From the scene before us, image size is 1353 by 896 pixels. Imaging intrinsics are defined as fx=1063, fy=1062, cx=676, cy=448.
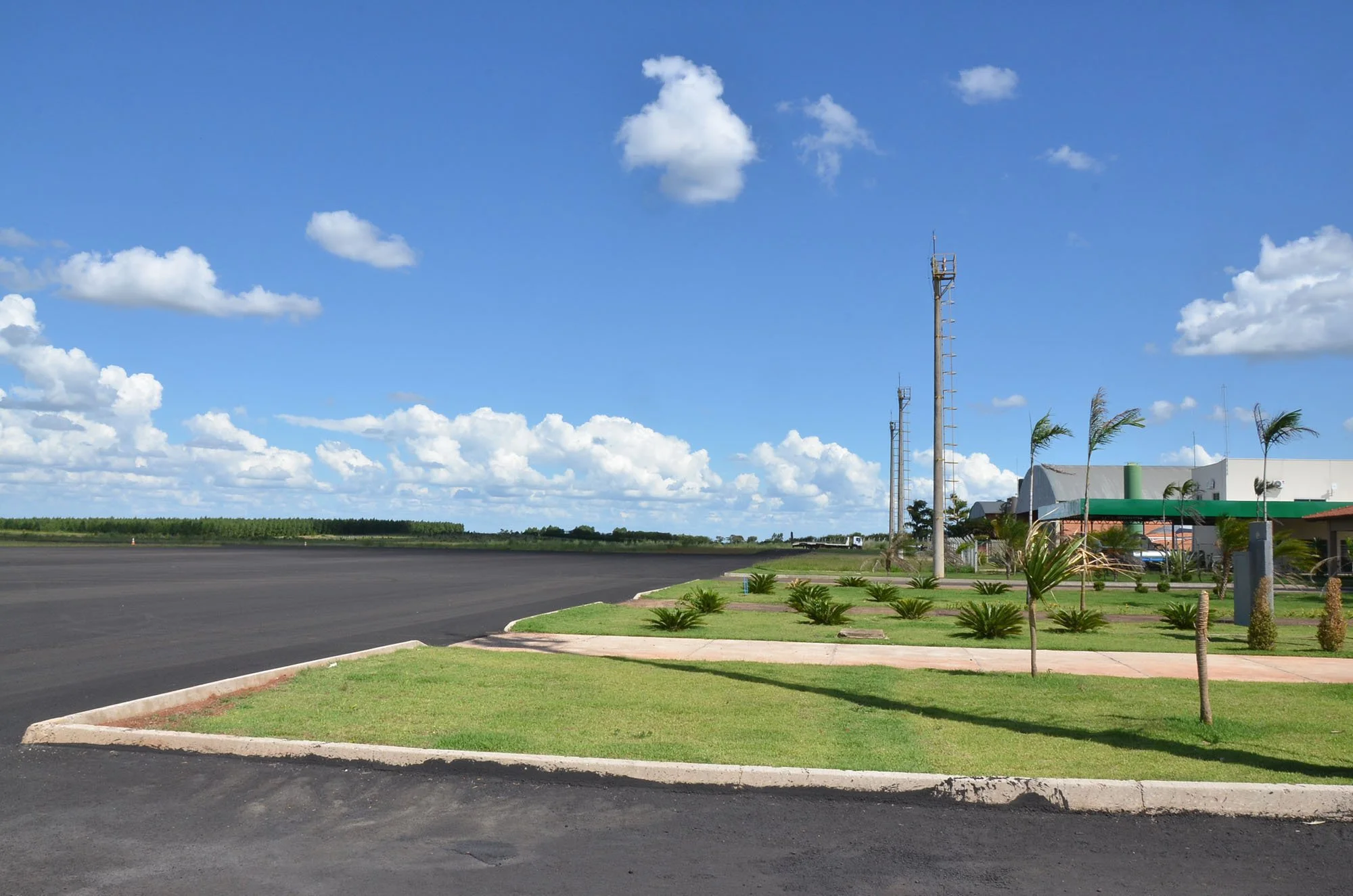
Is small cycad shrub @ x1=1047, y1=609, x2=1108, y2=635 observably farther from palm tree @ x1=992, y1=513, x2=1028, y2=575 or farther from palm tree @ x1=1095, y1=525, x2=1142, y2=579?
palm tree @ x1=1095, y1=525, x2=1142, y2=579

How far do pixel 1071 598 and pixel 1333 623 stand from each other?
13.0 meters

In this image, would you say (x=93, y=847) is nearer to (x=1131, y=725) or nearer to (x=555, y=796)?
(x=555, y=796)

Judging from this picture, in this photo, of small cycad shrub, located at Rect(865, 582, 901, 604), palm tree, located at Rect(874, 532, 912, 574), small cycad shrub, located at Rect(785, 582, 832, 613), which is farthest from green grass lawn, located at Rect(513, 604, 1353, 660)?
palm tree, located at Rect(874, 532, 912, 574)

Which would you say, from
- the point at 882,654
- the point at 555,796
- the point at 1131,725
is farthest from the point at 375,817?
Answer: the point at 882,654

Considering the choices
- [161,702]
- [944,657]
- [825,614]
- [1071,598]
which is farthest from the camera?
[1071,598]

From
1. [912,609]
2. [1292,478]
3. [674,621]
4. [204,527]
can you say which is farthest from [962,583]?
[204,527]

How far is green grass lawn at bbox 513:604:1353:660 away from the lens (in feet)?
52.2

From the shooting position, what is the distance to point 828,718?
9.52m

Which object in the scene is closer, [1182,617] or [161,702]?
[161,702]

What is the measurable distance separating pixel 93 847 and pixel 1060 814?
19.0ft

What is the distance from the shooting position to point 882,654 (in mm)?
14539

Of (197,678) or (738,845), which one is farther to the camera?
(197,678)

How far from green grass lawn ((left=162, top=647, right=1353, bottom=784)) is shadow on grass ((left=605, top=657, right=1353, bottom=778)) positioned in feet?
0.08

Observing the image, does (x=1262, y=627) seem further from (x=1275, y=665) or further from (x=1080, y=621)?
(x=1080, y=621)
